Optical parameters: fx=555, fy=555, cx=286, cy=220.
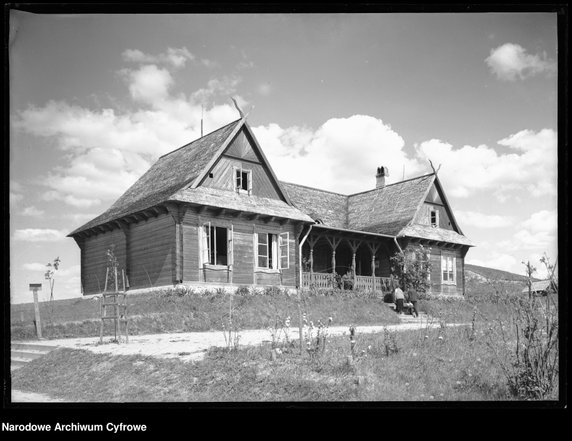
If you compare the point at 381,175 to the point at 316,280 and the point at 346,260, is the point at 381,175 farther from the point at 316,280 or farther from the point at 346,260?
the point at 316,280

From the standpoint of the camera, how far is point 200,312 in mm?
17016

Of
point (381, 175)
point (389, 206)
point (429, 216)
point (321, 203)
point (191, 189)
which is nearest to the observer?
point (191, 189)

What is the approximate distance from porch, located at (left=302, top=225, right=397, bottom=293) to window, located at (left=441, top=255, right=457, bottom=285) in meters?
3.90

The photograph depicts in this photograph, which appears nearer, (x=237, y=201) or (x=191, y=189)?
(x=191, y=189)

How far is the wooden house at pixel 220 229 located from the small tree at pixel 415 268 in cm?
79

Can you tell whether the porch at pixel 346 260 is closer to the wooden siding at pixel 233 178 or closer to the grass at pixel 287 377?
the wooden siding at pixel 233 178

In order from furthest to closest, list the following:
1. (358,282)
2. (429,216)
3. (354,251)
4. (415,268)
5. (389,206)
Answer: (389,206) → (429,216) → (415,268) → (354,251) → (358,282)

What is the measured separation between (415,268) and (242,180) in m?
11.0

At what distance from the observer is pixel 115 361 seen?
34.1 ft

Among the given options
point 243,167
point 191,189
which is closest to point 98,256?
point 191,189

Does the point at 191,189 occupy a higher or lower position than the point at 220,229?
higher

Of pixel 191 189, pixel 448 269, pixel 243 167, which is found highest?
pixel 243 167
